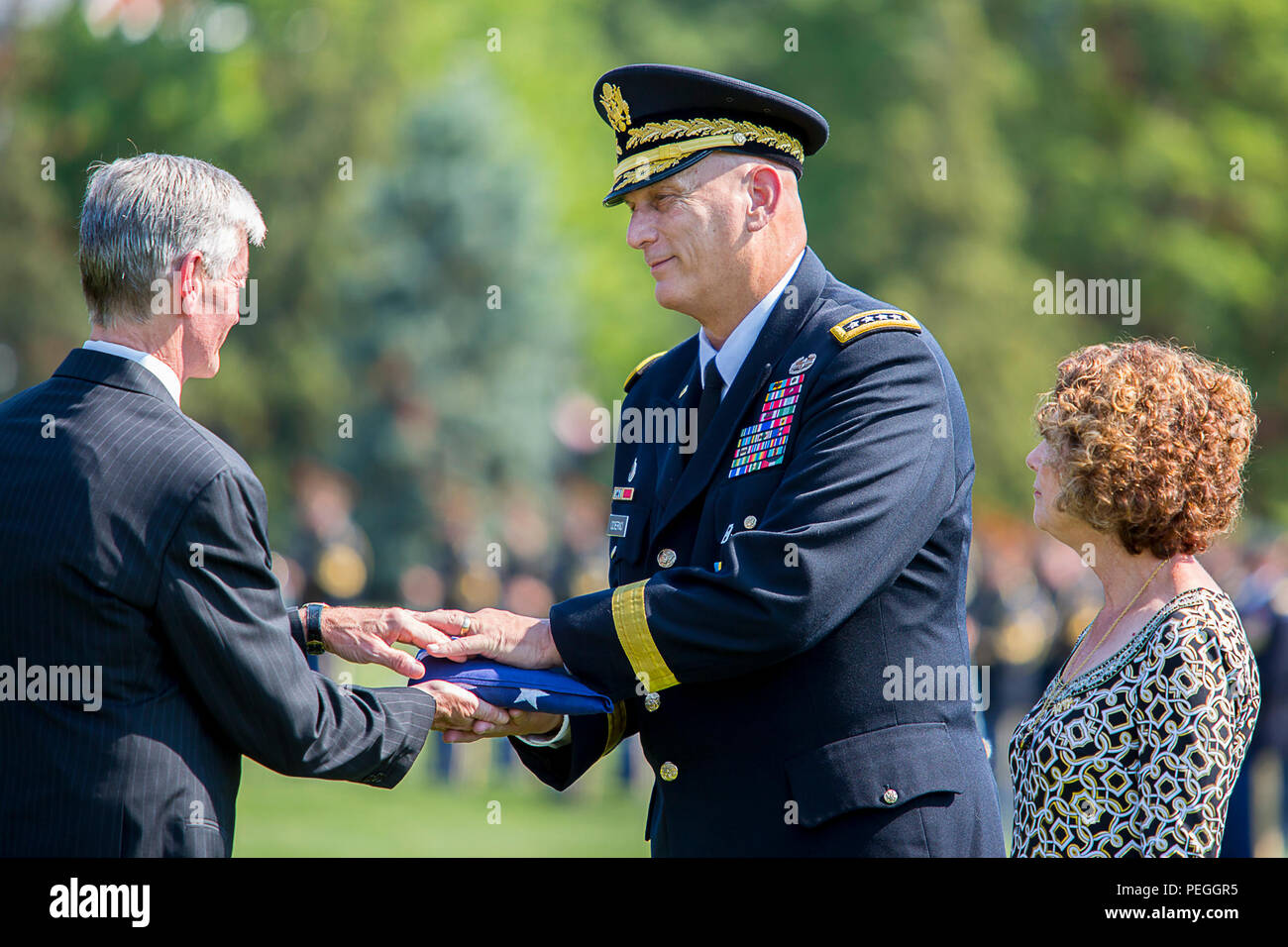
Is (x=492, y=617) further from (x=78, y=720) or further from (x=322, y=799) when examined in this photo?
(x=322, y=799)

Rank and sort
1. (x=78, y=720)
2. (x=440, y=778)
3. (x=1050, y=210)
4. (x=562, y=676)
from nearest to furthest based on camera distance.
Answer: (x=78, y=720) < (x=562, y=676) < (x=440, y=778) < (x=1050, y=210)

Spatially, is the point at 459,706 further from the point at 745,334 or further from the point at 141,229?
the point at 141,229

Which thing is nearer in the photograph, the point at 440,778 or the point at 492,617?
the point at 492,617

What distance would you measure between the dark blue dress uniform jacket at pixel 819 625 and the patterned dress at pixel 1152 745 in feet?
0.56

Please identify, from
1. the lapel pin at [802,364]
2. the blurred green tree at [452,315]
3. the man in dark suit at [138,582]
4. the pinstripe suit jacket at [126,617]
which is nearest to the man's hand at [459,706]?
the man in dark suit at [138,582]

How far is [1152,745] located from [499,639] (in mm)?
1649

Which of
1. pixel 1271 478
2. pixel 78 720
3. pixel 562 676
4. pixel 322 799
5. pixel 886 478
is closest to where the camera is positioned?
pixel 78 720

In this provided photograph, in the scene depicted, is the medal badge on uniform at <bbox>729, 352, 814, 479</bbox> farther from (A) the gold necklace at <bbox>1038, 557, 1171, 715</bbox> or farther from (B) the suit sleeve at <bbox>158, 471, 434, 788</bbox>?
(B) the suit sleeve at <bbox>158, 471, 434, 788</bbox>

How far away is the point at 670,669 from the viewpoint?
136 inches

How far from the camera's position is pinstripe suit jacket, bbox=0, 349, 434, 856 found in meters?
2.98

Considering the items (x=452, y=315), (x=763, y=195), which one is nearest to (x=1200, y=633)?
(x=763, y=195)

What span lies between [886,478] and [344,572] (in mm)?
12235

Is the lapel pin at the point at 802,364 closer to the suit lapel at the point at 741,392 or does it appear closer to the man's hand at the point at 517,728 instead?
the suit lapel at the point at 741,392

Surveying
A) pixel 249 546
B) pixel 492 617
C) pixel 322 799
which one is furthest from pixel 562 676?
pixel 322 799
